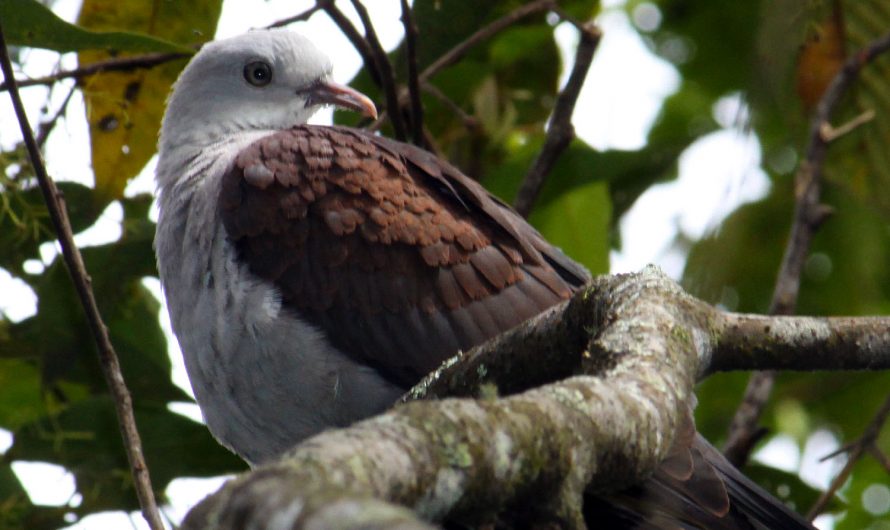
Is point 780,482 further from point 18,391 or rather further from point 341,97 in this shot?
point 18,391

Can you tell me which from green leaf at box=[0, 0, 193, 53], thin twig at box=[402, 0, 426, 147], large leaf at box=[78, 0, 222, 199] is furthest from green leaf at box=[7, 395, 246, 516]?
thin twig at box=[402, 0, 426, 147]

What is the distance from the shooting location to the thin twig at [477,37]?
4301mm

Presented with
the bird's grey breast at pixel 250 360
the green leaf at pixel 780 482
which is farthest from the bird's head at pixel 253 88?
the green leaf at pixel 780 482

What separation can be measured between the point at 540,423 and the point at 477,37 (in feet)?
9.31

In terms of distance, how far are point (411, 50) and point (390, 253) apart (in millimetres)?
678

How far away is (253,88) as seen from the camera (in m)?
4.44

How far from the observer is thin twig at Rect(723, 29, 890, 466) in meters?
4.09

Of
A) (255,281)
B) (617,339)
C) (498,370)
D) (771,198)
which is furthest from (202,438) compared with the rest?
(771,198)

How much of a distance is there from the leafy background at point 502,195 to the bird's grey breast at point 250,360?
47cm

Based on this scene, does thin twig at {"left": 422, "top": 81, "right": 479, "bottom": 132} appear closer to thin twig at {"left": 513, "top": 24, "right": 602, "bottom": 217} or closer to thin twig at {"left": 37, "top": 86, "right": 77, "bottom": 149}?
thin twig at {"left": 513, "top": 24, "right": 602, "bottom": 217}

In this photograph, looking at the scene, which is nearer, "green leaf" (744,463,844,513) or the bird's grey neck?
the bird's grey neck

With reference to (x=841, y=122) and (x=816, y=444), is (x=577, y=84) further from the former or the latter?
(x=816, y=444)

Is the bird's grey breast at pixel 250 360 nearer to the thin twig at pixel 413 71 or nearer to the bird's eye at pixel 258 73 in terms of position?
the thin twig at pixel 413 71

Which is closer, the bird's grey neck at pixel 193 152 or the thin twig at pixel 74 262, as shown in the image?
the thin twig at pixel 74 262
